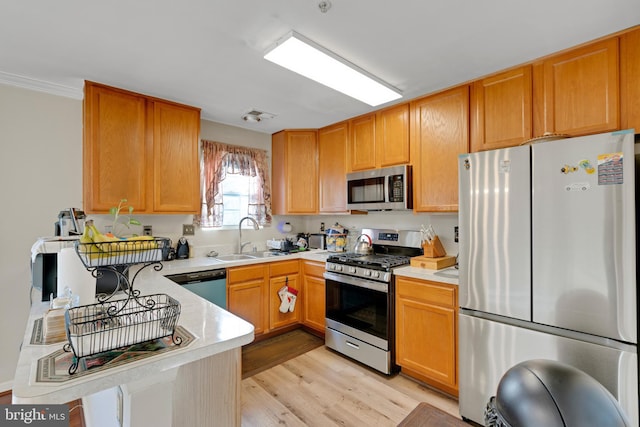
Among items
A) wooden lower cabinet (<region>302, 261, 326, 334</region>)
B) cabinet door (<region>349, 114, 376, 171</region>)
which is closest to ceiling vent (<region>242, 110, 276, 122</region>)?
cabinet door (<region>349, 114, 376, 171</region>)

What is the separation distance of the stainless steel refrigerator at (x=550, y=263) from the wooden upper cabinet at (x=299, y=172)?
75.0 inches

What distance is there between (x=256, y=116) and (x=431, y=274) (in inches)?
89.9

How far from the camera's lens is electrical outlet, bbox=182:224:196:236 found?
121 inches

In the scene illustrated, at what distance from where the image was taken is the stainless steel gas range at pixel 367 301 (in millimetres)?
2430

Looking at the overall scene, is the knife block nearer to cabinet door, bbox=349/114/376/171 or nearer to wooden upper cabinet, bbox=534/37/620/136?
cabinet door, bbox=349/114/376/171

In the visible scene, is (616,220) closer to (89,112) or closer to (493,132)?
(493,132)

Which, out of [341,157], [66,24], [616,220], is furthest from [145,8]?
[616,220]

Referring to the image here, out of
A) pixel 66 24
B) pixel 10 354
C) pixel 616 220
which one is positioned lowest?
pixel 10 354

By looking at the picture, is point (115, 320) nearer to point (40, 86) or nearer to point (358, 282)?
point (358, 282)

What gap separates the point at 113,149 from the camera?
2.37 meters

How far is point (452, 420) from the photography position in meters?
0.88

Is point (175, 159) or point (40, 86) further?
point (175, 159)

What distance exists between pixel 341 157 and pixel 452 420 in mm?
2724

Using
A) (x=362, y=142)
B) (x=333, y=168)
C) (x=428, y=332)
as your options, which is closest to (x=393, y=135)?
(x=362, y=142)
